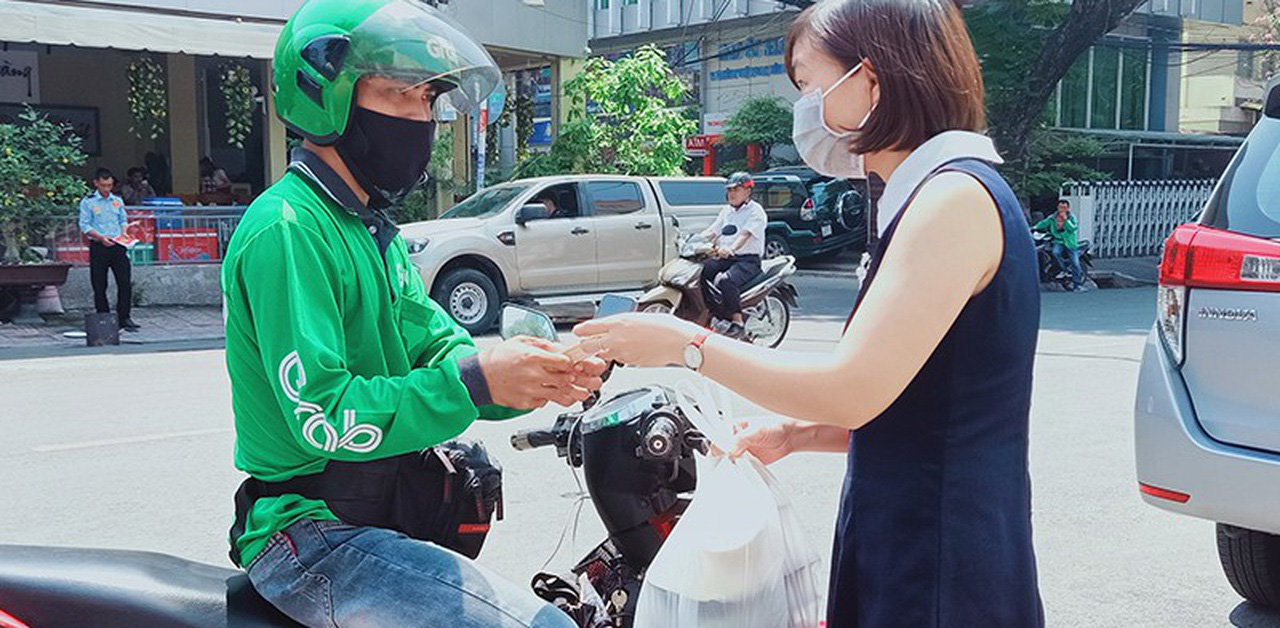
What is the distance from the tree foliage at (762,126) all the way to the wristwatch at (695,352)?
78.0ft

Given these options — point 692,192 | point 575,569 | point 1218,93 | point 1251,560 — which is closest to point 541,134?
point 692,192

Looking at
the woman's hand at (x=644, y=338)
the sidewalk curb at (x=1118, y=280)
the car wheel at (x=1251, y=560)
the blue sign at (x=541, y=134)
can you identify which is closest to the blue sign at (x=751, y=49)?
the blue sign at (x=541, y=134)

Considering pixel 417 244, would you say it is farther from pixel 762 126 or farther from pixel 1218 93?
pixel 1218 93

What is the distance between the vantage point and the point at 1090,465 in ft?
20.1

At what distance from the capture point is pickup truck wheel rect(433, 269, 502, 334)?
40.9ft

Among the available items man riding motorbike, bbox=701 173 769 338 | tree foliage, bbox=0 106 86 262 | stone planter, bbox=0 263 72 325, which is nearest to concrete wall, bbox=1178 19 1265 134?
man riding motorbike, bbox=701 173 769 338

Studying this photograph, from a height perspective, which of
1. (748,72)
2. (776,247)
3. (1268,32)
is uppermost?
(1268,32)

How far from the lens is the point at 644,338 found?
1.82 meters

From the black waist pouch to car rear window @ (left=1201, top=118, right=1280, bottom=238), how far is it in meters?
2.51

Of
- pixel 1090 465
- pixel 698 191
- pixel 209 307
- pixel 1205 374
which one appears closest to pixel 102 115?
pixel 209 307

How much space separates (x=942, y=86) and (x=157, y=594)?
1435 millimetres

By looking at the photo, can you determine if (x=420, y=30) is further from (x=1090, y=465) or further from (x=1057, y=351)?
(x=1057, y=351)

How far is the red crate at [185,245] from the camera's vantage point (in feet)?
47.1

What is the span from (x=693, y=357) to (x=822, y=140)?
1.59 feet
